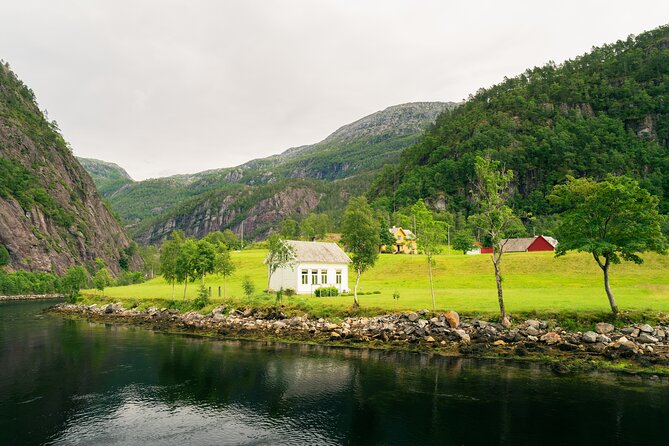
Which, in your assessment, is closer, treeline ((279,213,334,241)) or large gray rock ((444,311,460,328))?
large gray rock ((444,311,460,328))

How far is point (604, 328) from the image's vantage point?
3272 cm

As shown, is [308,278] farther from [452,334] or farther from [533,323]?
[533,323]

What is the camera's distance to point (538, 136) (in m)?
192

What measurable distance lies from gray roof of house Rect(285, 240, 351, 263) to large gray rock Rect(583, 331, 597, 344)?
37243mm

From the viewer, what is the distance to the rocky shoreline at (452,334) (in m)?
30.6

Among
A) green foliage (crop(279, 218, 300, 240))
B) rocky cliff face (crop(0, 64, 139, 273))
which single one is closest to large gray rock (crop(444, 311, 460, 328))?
green foliage (crop(279, 218, 300, 240))

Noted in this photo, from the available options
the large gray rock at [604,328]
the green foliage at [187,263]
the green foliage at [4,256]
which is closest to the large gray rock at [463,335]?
the large gray rock at [604,328]

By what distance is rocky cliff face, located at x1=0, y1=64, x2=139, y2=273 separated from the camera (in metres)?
141

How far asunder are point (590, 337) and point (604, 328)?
1.83m

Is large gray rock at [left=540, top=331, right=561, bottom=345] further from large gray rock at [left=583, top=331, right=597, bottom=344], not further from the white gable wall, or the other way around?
the white gable wall

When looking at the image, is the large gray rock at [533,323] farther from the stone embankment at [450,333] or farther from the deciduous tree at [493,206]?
the deciduous tree at [493,206]

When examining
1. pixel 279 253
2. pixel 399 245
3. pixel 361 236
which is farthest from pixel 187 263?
pixel 399 245

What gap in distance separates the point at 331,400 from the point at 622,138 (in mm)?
204072

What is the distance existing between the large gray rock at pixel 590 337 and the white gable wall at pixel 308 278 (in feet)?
124
